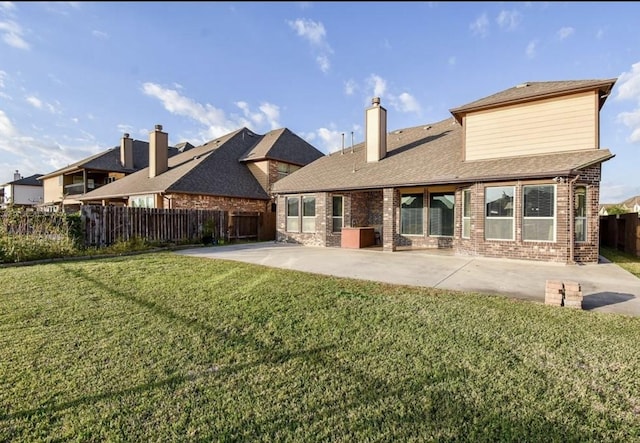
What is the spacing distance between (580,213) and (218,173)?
688 inches

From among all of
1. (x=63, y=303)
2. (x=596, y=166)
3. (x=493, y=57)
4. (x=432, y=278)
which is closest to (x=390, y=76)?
(x=493, y=57)

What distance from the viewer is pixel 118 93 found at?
5504 millimetres

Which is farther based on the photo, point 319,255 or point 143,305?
point 319,255

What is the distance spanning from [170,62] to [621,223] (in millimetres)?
16909

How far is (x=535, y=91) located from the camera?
10.1m

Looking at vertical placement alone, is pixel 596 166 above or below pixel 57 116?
below

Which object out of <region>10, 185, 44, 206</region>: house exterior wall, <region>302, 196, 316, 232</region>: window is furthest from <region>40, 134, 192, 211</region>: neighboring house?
<region>302, 196, 316, 232</region>: window

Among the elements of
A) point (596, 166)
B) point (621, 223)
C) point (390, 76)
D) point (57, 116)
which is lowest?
point (621, 223)

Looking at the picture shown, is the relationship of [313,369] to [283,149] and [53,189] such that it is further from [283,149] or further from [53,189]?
[53,189]

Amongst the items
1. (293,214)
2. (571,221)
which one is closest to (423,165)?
(571,221)

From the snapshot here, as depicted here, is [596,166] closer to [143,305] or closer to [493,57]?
[493,57]

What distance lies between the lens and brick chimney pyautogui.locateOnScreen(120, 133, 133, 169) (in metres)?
26.8

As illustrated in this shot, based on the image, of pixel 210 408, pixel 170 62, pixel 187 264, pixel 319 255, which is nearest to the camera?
pixel 210 408

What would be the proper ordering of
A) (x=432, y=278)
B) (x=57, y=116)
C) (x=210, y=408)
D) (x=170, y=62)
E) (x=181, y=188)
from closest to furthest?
(x=210, y=408), (x=170, y=62), (x=57, y=116), (x=432, y=278), (x=181, y=188)
